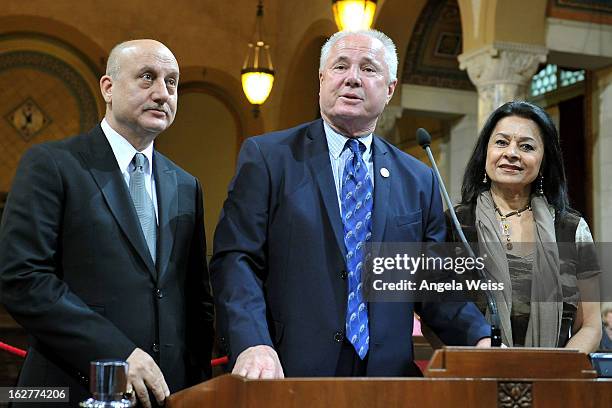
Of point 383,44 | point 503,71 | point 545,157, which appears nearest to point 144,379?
point 383,44

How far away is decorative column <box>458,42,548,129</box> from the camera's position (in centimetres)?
872

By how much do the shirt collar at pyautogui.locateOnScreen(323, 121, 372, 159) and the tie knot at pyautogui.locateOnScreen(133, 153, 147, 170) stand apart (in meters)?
0.56

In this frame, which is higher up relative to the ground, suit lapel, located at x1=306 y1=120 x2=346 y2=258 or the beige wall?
the beige wall

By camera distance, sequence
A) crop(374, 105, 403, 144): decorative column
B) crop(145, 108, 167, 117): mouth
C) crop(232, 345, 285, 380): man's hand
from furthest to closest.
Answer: crop(374, 105, 403, 144): decorative column, crop(145, 108, 167, 117): mouth, crop(232, 345, 285, 380): man's hand

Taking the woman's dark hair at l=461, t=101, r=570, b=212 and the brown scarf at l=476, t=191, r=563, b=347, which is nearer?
the brown scarf at l=476, t=191, r=563, b=347

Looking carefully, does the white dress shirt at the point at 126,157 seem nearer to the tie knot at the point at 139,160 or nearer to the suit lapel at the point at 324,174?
the tie knot at the point at 139,160

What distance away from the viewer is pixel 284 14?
14.3 meters

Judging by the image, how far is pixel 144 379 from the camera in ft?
7.30

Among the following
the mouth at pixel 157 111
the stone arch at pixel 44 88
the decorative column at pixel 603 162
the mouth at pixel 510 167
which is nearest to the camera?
the mouth at pixel 157 111

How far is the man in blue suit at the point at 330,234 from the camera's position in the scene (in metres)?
2.32

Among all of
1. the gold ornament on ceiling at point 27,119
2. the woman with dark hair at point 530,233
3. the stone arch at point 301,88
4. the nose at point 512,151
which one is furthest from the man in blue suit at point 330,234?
the gold ornament on ceiling at point 27,119

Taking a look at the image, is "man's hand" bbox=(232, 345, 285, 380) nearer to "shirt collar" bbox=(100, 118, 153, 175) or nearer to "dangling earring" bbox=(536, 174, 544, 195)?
"shirt collar" bbox=(100, 118, 153, 175)

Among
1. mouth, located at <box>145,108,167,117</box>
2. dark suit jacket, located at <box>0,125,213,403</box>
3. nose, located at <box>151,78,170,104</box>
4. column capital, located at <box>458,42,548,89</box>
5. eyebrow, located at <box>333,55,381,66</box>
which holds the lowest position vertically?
dark suit jacket, located at <box>0,125,213,403</box>

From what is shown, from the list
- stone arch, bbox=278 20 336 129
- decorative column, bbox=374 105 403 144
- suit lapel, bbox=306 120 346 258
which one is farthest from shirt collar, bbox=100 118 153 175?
stone arch, bbox=278 20 336 129
